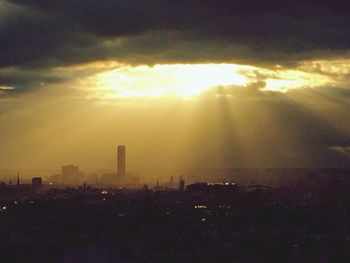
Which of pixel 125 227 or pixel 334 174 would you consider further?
pixel 334 174

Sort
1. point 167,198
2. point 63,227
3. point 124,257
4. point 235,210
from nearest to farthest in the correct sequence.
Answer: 1. point 124,257
2. point 63,227
3. point 235,210
4. point 167,198

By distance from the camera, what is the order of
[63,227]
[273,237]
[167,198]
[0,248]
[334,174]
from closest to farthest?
[0,248], [273,237], [63,227], [167,198], [334,174]

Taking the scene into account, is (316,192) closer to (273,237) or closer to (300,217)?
(300,217)

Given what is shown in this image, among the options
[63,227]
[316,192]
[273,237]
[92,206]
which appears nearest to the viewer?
[273,237]

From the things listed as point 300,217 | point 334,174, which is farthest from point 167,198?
point 334,174

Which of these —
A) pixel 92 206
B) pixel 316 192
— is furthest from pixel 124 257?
pixel 316 192

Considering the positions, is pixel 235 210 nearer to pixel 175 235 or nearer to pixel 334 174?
pixel 175 235
